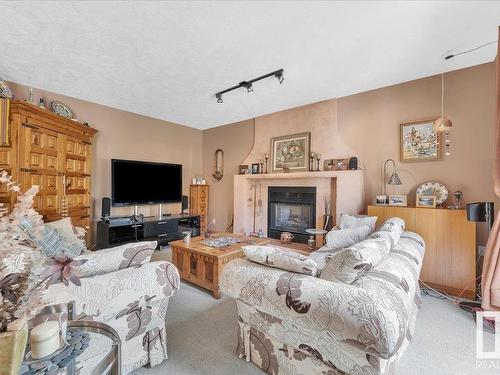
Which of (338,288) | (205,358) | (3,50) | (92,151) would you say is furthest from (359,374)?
(92,151)

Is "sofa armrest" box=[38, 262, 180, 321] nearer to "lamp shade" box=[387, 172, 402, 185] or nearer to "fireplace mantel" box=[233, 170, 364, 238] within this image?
"fireplace mantel" box=[233, 170, 364, 238]

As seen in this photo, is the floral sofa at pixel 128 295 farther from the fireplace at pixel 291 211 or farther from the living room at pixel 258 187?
the fireplace at pixel 291 211

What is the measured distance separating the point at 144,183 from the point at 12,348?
13.3ft

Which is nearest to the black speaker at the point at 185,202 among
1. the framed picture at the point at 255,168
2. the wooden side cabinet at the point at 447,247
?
the framed picture at the point at 255,168

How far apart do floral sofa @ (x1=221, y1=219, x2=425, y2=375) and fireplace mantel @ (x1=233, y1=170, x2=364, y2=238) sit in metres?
1.94

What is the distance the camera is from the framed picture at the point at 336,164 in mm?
3696

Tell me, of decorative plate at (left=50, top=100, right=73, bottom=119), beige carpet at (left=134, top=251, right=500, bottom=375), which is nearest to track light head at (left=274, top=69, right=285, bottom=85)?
beige carpet at (left=134, top=251, right=500, bottom=375)

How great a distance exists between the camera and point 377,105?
11.3 ft

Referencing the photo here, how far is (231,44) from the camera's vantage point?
2320mm

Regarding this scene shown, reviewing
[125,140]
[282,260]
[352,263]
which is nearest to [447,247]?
[352,263]

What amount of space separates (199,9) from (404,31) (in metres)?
1.85

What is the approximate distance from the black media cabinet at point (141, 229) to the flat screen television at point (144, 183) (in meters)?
0.40

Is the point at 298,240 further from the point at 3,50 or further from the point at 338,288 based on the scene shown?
the point at 3,50

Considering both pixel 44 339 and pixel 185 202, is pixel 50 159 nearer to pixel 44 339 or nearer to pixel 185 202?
pixel 185 202
